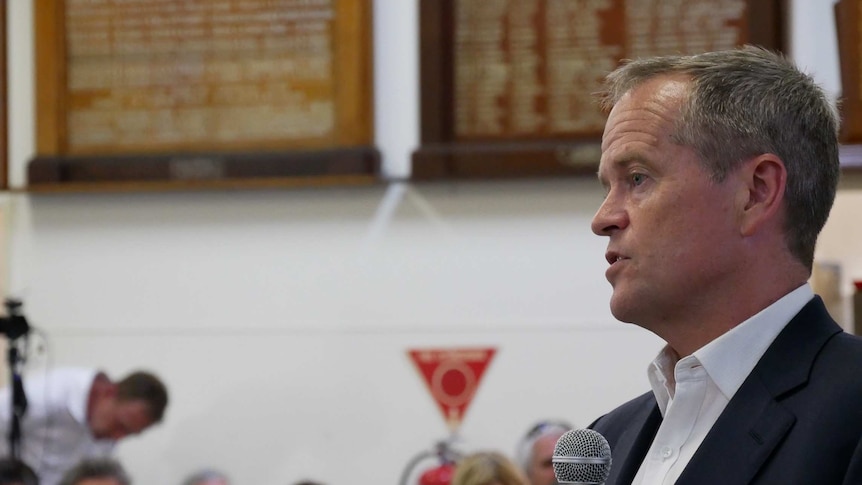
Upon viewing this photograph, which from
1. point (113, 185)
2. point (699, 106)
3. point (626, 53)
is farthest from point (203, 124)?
point (699, 106)

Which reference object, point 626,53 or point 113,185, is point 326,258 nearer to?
point 113,185

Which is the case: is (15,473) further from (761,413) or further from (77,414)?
(761,413)

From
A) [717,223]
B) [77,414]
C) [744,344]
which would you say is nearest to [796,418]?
[744,344]

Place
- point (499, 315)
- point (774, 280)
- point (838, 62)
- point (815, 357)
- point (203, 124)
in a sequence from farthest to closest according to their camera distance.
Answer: point (203, 124)
point (499, 315)
point (838, 62)
point (774, 280)
point (815, 357)

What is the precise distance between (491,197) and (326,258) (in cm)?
57

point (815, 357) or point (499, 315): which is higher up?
point (815, 357)

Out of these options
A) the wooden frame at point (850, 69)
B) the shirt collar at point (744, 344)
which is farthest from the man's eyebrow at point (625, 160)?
the wooden frame at point (850, 69)

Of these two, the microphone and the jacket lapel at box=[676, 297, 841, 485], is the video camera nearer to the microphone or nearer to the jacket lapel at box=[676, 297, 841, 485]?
the microphone

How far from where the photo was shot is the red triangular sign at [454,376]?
3.80 meters

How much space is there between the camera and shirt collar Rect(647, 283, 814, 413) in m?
1.40

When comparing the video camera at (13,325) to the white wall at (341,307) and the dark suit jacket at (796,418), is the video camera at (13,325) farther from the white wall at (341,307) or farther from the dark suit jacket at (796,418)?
the dark suit jacket at (796,418)

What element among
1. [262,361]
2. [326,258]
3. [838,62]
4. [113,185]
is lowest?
[262,361]

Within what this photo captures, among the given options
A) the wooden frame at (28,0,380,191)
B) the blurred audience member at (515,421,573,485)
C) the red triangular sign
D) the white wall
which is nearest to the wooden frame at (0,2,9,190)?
the wooden frame at (28,0,380,191)

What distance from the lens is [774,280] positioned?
144 cm
